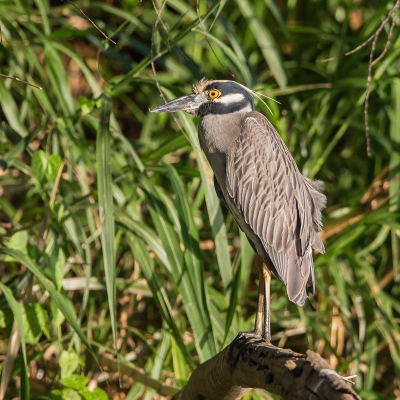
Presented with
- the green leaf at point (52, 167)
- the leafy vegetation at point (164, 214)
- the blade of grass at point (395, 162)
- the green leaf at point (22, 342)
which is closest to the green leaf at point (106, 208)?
the leafy vegetation at point (164, 214)

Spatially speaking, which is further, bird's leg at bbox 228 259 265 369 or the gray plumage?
the gray plumage

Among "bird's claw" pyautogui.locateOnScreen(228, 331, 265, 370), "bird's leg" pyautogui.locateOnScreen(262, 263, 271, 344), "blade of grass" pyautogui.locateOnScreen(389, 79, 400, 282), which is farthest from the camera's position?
"blade of grass" pyautogui.locateOnScreen(389, 79, 400, 282)

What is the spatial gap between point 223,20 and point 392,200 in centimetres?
124

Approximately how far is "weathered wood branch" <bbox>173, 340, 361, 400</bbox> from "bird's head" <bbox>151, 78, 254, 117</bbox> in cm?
91

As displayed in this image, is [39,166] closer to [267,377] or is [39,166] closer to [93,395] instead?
[93,395]

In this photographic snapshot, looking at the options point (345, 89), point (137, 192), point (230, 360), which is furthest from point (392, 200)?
point (230, 360)

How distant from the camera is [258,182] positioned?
8.09 feet

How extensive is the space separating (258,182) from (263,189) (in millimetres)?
33

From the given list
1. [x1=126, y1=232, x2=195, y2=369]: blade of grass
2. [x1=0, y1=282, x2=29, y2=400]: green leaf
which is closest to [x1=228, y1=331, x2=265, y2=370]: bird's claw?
[x1=126, y1=232, x2=195, y2=369]: blade of grass

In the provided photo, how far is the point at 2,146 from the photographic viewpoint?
279 cm

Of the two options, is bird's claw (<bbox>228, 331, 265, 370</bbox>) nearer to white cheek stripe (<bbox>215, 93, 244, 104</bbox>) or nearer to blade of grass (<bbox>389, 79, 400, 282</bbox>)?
white cheek stripe (<bbox>215, 93, 244, 104</bbox>)

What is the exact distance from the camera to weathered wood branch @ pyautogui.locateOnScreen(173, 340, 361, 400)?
1.37 meters

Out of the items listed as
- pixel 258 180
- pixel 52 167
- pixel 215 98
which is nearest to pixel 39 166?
pixel 52 167

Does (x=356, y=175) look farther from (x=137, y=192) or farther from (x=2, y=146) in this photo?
(x=2, y=146)
